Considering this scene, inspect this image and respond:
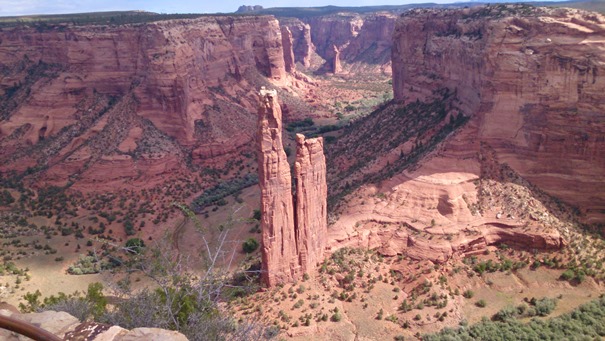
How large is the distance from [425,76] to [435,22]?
256 inches

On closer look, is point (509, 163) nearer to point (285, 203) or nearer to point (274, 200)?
point (285, 203)

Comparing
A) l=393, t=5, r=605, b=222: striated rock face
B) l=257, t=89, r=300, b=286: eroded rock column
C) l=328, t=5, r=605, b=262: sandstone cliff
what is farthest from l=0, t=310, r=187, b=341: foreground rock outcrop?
l=393, t=5, r=605, b=222: striated rock face

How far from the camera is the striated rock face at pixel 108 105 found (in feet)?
179

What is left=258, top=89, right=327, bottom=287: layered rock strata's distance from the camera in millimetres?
29438

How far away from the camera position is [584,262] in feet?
109

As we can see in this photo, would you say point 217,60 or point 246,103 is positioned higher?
point 217,60

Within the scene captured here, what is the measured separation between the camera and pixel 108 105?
5984 centimetres

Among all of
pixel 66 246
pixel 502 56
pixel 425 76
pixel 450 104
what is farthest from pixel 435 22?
pixel 66 246

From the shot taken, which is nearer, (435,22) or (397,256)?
(397,256)

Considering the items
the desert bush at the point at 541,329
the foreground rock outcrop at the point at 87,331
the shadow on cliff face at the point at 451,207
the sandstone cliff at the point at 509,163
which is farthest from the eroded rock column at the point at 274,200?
the foreground rock outcrop at the point at 87,331

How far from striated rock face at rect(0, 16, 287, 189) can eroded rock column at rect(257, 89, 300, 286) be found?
27825 millimetres

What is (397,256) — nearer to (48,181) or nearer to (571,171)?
(571,171)

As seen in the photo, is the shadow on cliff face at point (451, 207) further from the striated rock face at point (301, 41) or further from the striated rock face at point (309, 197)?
the striated rock face at point (301, 41)

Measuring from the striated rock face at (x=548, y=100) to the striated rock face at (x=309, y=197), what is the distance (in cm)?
1566
